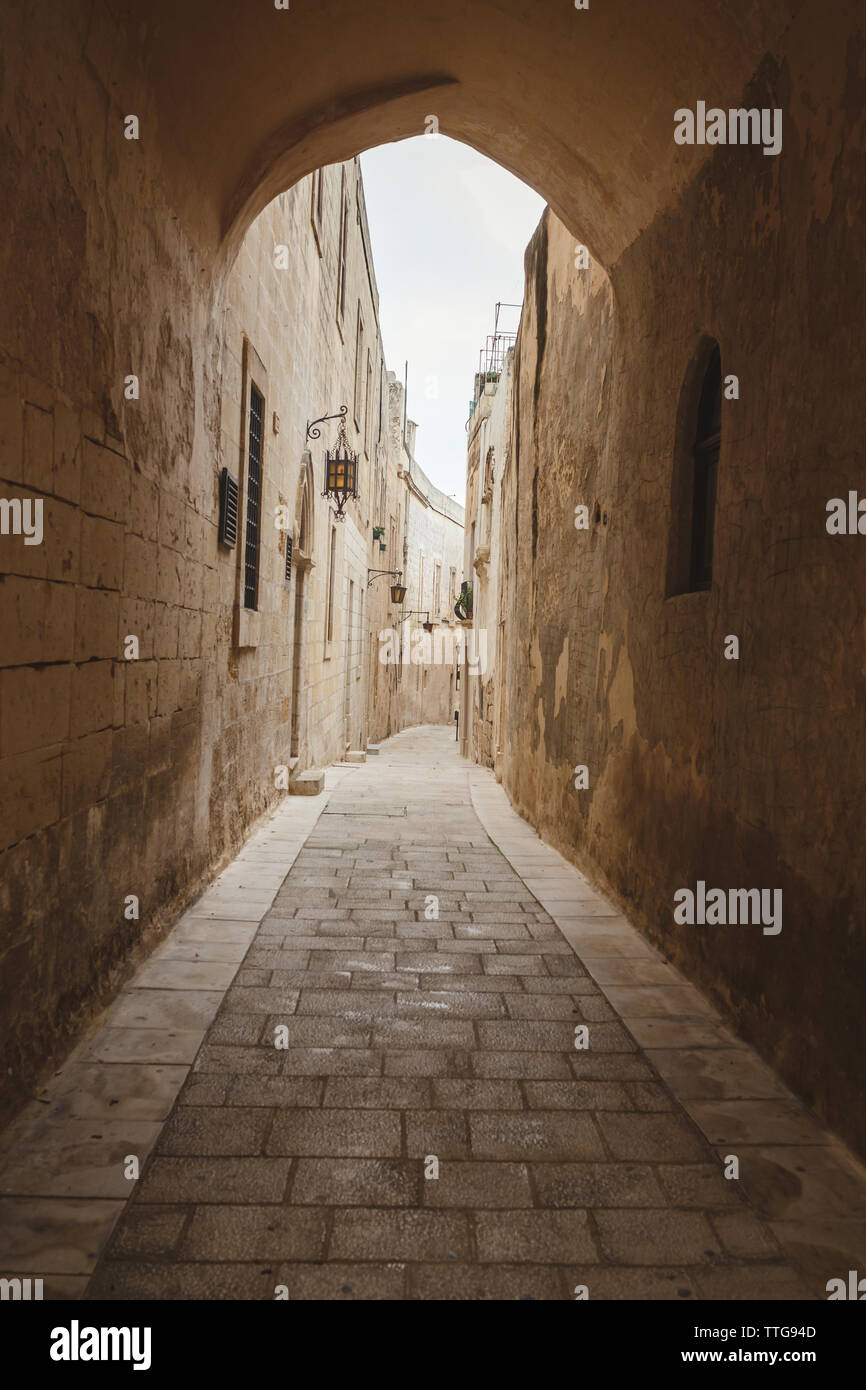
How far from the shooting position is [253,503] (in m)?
7.02

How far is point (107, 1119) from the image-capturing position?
273 centimetres

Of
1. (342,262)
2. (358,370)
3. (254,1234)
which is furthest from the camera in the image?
(358,370)

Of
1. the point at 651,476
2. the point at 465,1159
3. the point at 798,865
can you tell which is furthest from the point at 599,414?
the point at 465,1159

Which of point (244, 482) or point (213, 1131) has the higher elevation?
point (244, 482)

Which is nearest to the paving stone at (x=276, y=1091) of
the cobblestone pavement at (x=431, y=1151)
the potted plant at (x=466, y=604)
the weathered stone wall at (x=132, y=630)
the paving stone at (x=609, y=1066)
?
the cobblestone pavement at (x=431, y=1151)

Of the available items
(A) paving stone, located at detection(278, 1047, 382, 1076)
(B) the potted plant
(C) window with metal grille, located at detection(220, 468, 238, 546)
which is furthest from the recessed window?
(A) paving stone, located at detection(278, 1047, 382, 1076)

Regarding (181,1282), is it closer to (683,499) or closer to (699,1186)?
(699,1186)

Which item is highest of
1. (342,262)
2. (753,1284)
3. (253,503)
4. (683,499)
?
(342,262)

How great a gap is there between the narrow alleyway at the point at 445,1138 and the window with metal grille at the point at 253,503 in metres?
3.08

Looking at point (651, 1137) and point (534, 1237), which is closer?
point (534, 1237)

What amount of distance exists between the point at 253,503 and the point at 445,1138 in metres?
5.44

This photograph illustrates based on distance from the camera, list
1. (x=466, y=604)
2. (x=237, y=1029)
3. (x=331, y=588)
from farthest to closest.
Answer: (x=466, y=604) → (x=331, y=588) → (x=237, y=1029)

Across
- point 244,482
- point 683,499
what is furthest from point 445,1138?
point 244,482

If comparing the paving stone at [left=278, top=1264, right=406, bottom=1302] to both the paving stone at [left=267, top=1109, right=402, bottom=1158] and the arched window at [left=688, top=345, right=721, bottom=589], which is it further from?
the arched window at [left=688, top=345, right=721, bottom=589]
